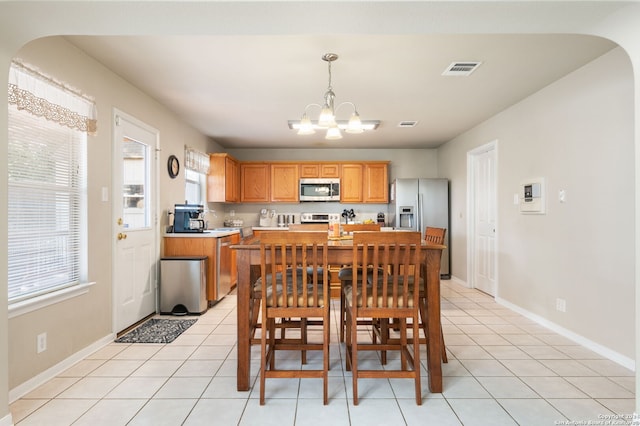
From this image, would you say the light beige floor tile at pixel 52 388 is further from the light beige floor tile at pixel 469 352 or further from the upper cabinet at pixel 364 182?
the upper cabinet at pixel 364 182

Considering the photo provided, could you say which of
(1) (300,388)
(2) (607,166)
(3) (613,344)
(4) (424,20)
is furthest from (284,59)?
(3) (613,344)

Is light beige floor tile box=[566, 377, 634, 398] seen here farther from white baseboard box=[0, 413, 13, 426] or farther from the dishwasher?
the dishwasher

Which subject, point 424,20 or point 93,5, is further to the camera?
point 424,20

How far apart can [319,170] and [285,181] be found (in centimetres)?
64

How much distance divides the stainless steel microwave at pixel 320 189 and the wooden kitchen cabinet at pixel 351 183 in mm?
113

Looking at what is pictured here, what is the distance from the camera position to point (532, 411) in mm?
2018

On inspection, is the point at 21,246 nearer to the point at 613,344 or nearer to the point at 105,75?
the point at 105,75

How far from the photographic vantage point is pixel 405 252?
2086 millimetres

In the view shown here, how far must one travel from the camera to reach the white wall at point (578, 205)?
8.79 ft

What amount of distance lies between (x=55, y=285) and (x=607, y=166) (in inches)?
164

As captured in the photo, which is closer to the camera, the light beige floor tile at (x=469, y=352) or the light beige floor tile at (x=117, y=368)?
the light beige floor tile at (x=117, y=368)

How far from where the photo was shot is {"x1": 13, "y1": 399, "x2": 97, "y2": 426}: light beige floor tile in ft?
6.31

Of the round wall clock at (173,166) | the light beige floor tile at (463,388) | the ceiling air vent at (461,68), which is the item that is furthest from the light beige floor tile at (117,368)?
the ceiling air vent at (461,68)

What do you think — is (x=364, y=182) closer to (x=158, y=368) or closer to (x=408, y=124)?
(x=408, y=124)
